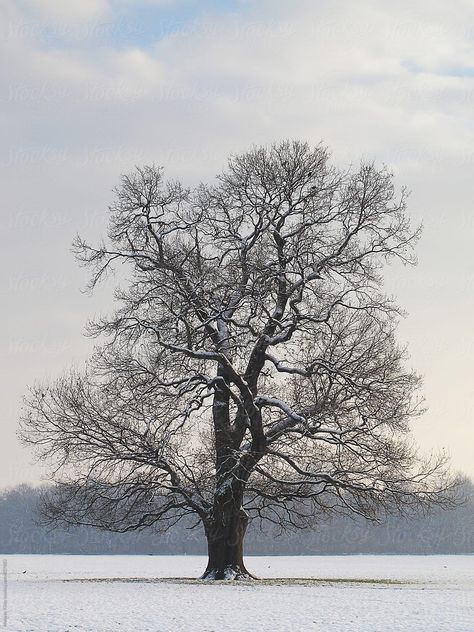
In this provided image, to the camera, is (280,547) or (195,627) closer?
(195,627)

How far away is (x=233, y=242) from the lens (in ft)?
112

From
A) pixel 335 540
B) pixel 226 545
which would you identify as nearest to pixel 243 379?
pixel 226 545

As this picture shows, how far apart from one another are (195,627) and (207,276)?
15.0m

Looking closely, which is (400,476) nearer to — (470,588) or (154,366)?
(470,588)

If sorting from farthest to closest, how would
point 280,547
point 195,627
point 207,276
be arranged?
point 280,547 → point 207,276 → point 195,627

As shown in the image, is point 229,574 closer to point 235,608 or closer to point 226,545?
point 226,545

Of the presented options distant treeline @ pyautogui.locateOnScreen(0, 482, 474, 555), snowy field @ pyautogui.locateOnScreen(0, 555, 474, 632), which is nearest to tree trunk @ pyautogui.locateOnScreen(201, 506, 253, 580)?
snowy field @ pyautogui.locateOnScreen(0, 555, 474, 632)

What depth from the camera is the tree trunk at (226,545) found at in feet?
108

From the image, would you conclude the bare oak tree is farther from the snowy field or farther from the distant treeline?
the distant treeline

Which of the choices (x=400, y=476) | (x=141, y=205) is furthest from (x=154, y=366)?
(x=400, y=476)

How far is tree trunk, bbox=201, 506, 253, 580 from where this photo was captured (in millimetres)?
32812

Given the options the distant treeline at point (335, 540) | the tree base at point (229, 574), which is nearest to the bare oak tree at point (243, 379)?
the tree base at point (229, 574)

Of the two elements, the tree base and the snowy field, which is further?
the tree base

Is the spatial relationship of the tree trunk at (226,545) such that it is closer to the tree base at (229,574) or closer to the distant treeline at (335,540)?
the tree base at (229,574)
